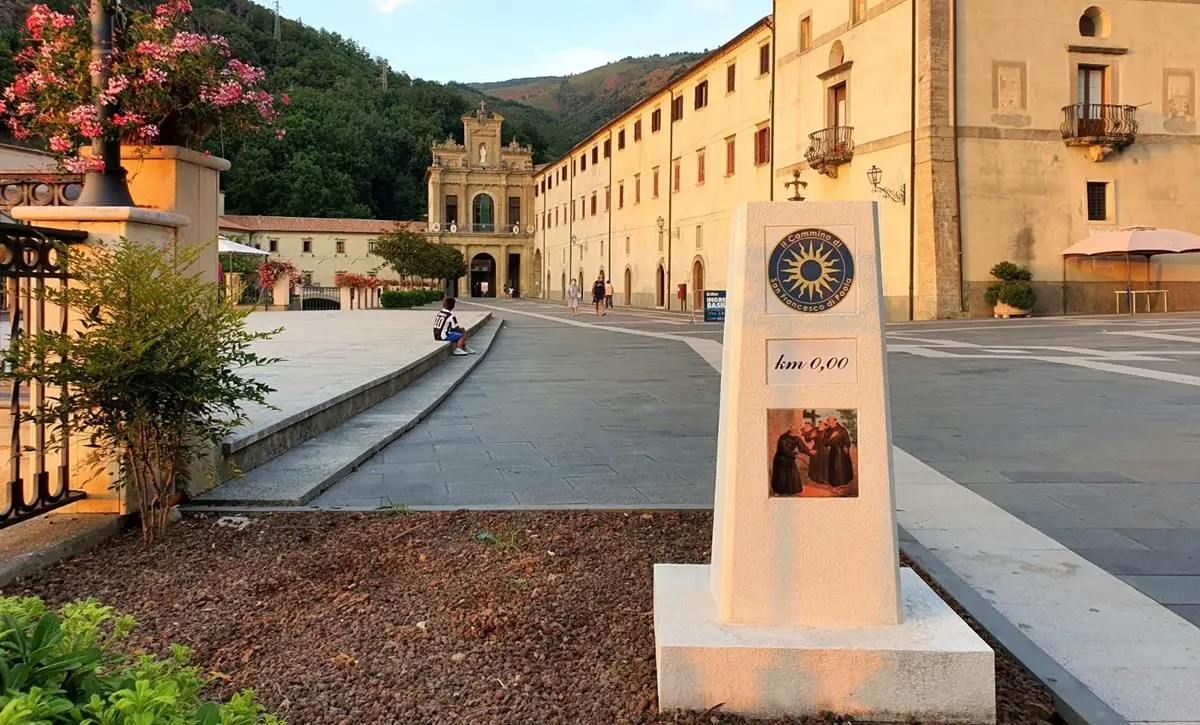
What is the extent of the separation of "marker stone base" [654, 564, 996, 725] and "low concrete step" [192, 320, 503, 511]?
9.13 feet

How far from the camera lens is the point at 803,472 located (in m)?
2.52

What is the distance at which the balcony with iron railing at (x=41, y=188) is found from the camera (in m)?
4.13

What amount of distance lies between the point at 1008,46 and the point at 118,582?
1070 inches

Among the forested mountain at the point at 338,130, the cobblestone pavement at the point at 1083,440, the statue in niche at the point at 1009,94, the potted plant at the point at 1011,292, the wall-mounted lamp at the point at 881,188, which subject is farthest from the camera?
the forested mountain at the point at 338,130

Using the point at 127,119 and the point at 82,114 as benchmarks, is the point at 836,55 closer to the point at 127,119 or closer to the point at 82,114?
the point at 127,119

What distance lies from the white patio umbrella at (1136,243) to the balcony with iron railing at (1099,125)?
8.66ft

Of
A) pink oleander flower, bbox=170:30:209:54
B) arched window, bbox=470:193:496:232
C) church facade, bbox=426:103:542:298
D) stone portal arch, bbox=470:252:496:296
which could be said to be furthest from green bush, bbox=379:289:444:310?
arched window, bbox=470:193:496:232

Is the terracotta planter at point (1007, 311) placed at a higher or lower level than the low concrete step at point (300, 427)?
higher

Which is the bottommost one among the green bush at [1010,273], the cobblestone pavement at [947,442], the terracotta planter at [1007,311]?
the cobblestone pavement at [947,442]

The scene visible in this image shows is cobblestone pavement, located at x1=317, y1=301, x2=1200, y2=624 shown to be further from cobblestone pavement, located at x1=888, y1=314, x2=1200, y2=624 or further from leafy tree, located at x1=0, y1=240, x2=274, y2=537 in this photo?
leafy tree, located at x1=0, y1=240, x2=274, y2=537

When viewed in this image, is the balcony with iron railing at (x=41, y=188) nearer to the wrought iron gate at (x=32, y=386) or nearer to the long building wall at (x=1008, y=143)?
the wrought iron gate at (x=32, y=386)

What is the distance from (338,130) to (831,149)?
2581 inches

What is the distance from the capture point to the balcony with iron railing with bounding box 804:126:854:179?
2755 centimetres

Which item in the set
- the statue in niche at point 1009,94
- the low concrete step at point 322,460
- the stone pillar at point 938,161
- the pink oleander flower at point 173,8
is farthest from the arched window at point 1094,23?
the pink oleander flower at point 173,8
